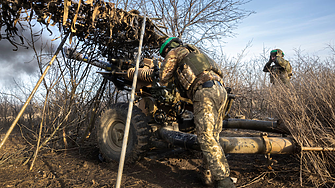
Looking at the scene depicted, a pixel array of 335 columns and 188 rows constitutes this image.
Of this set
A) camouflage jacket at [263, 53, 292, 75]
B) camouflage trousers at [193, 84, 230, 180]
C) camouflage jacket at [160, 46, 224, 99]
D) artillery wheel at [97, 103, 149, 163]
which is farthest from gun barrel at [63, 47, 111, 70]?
camouflage jacket at [263, 53, 292, 75]

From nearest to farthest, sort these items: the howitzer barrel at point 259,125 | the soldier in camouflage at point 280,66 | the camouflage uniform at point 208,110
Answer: the camouflage uniform at point 208,110 < the howitzer barrel at point 259,125 < the soldier in camouflage at point 280,66

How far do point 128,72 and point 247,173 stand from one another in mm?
3210

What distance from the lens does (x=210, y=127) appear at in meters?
2.74

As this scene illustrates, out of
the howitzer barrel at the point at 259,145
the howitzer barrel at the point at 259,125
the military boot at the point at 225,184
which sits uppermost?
the howitzer barrel at the point at 259,125

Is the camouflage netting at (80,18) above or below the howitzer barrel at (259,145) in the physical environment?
above

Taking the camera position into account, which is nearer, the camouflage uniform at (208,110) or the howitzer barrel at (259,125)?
the camouflage uniform at (208,110)

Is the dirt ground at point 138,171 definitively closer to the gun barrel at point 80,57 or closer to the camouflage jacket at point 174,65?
the camouflage jacket at point 174,65

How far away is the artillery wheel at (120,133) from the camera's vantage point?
12.3 feet

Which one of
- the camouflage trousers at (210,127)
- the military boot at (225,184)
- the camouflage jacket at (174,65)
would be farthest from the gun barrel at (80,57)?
the military boot at (225,184)

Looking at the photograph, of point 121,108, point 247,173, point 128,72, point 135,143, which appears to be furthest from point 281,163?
point 128,72

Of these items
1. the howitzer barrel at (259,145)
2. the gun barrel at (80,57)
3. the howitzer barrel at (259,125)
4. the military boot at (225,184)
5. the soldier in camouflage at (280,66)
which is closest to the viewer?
the military boot at (225,184)

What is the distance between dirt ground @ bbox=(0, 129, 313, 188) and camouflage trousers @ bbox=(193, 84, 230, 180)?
1.79ft

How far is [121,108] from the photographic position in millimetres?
4184

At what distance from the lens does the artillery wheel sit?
374 cm
